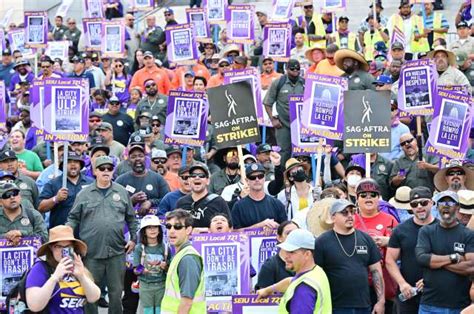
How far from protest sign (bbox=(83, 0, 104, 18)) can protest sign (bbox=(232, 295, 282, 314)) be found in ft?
61.0

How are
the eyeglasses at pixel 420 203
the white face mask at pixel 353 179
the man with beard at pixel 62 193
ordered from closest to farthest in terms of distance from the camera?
the eyeglasses at pixel 420 203
the white face mask at pixel 353 179
the man with beard at pixel 62 193

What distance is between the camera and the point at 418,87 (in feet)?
62.5

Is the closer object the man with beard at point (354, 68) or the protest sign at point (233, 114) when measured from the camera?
the protest sign at point (233, 114)

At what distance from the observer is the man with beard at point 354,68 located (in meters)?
20.4

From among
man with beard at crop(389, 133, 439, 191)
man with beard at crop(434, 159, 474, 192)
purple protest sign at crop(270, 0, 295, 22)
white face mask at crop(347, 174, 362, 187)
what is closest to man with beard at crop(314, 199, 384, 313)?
man with beard at crop(434, 159, 474, 192)

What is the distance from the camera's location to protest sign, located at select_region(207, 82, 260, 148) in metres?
16.7

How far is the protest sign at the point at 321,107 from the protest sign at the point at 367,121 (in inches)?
20.1

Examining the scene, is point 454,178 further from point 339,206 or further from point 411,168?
point 339,206

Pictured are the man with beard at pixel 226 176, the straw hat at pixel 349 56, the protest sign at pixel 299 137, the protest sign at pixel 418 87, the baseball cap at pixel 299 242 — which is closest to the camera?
the baseball cap at pixel 299 242

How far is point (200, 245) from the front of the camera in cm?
1390

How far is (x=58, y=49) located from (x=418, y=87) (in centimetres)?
1180

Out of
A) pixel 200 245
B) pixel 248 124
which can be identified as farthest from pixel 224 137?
pixel 200 245

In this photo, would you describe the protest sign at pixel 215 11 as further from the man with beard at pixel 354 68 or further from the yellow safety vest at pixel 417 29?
the man with beard at pixel 354 68

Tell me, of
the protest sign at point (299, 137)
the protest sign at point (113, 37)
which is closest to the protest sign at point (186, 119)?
the protest sign at point (299, 137)
